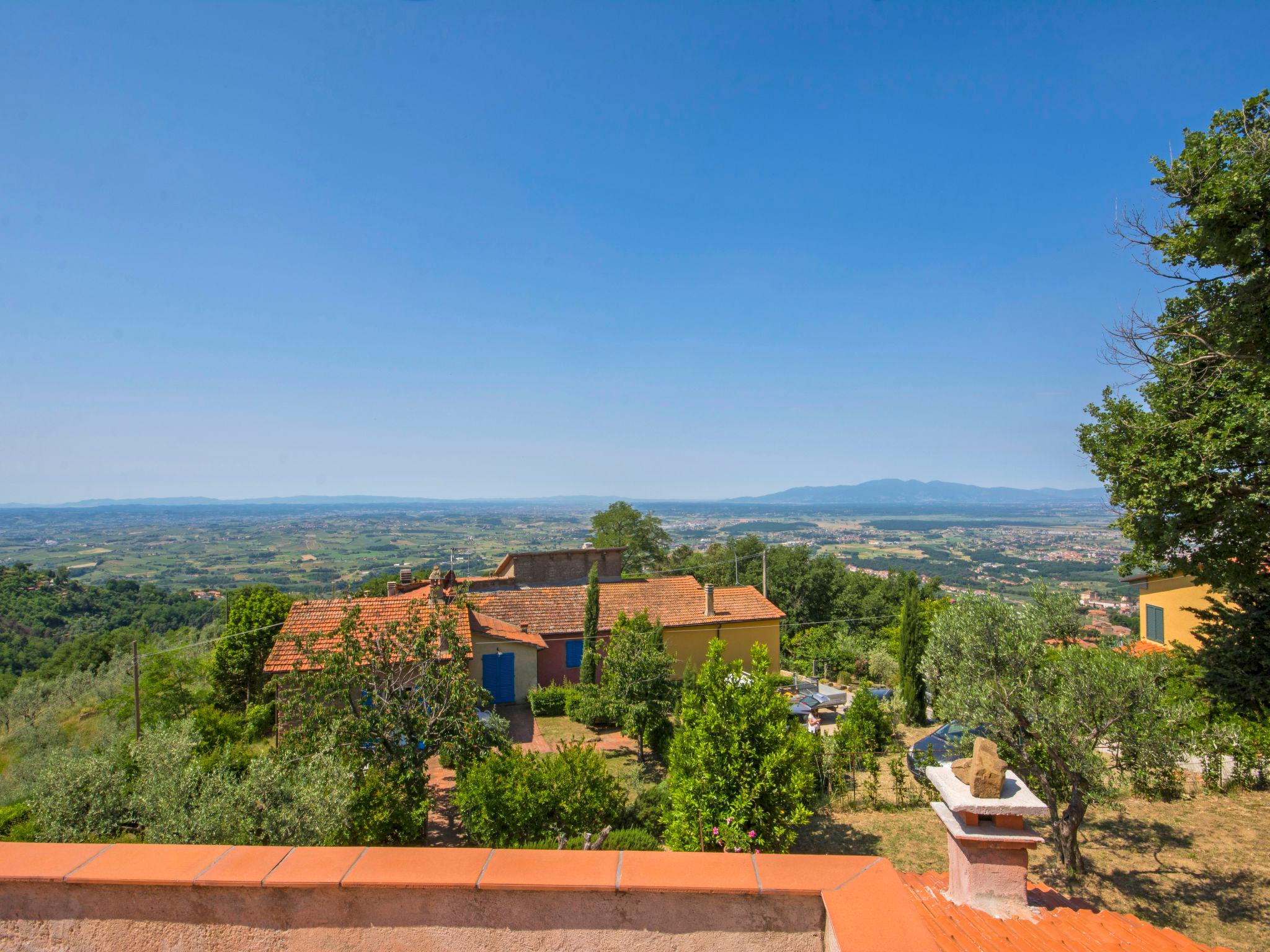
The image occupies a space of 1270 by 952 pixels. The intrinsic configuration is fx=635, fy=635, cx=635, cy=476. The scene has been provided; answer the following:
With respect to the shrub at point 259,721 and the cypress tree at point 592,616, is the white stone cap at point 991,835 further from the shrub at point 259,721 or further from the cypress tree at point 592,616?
the shrub at point 259,721

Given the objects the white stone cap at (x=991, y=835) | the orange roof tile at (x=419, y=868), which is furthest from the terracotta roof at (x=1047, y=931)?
the orange roof tile at (x=419, y=868)

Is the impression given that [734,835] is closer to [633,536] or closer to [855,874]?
[855,874]

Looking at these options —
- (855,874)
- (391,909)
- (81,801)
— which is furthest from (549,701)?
(855,874)

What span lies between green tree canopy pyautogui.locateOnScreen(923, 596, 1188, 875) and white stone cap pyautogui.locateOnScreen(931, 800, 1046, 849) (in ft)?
15.1

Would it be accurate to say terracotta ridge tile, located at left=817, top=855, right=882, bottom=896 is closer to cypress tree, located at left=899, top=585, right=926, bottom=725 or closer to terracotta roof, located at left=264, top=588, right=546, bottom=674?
terracotta roof, located at left=264, top=588, right=546, bottom=674

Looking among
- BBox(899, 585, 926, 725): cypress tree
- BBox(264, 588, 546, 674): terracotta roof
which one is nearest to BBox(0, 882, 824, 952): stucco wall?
BBox(264, 588, 546, 674): terracotta roof

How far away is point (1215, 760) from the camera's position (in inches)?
495

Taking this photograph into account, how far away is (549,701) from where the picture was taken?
21.5 m

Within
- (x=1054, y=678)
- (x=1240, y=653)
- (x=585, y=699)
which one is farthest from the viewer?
(x=585, y=699)

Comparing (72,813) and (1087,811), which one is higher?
(72,813)

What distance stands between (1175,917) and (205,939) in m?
11.1

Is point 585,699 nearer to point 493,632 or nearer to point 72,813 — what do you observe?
point 493,632

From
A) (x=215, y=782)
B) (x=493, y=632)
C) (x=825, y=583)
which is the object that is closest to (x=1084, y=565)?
(x=825, y=583)

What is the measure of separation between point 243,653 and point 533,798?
1599cm
